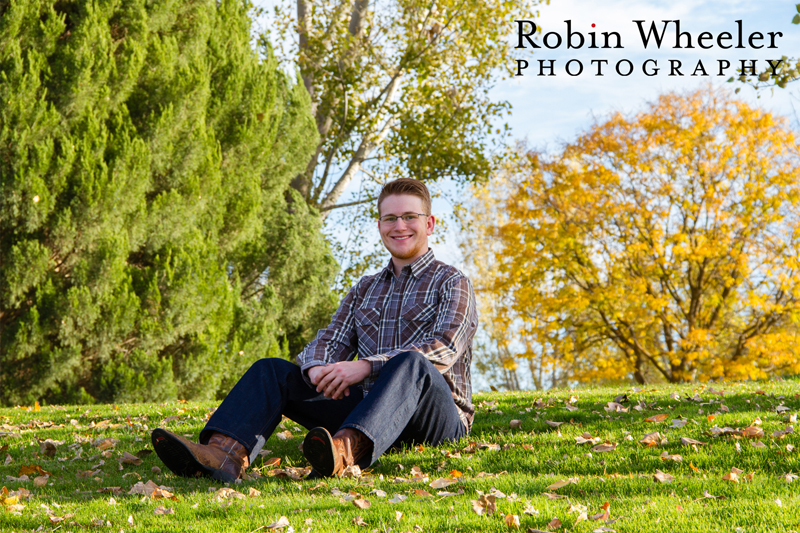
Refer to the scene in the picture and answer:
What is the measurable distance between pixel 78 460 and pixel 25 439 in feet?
4.34

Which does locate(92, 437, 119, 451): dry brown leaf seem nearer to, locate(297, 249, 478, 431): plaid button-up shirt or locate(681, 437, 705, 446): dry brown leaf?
locate(297, 249, 478, 431): plaid button-up shirt

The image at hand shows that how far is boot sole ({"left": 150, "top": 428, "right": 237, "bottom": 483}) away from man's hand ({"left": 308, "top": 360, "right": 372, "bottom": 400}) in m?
0.65

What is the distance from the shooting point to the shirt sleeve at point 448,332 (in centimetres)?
366

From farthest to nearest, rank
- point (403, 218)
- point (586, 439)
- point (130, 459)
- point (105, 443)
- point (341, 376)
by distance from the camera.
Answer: point (105, 443) → point (130, 459) → point (586, 439) → point (403, 218) → point (341, 376)

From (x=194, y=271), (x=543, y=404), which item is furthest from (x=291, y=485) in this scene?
(x=194, y=271)

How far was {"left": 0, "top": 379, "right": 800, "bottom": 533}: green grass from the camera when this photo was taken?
2754 mm

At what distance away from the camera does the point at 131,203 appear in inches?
435

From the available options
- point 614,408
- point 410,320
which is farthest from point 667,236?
point 410,320

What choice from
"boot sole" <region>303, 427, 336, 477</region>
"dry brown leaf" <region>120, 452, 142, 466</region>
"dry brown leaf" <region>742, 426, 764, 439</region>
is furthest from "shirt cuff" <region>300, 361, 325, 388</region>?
"dry brown leaf" <region>742, 426, 764, 439</region>

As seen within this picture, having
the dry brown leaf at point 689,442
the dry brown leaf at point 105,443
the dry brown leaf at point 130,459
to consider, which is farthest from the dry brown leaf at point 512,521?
the dry brown leaf at point 105,443

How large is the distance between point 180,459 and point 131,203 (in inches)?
337

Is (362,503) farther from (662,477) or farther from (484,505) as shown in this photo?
(662,477)

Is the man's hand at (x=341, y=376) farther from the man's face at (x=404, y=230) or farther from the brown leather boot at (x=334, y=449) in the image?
the man's face at (x=404, y=230)

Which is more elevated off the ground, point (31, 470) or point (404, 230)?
point (404, 230)
